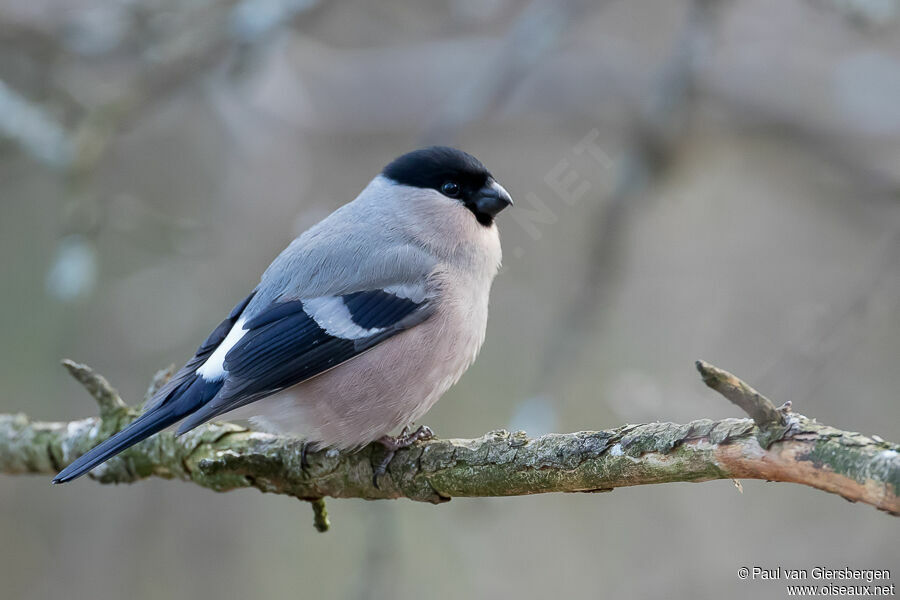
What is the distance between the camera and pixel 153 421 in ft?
9.15

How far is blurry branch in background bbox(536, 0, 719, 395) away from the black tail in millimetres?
1613

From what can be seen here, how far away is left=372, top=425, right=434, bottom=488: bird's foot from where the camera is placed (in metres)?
2.87

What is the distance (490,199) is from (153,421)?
5.14ft

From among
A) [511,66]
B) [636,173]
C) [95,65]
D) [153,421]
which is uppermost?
[95,65]

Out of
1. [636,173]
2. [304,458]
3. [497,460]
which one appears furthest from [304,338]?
[636,173]

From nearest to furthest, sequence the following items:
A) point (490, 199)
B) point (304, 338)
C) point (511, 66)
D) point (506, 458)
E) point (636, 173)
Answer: point (506, 458) → point (304, 338) → point (490, 199) → point (511, 66) → point (636, 173)

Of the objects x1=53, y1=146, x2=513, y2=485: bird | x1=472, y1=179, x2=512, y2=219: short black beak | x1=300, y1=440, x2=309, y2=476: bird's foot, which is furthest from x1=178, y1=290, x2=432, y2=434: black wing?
x1=472, y1=179, x2=512, y2=219: short black beak

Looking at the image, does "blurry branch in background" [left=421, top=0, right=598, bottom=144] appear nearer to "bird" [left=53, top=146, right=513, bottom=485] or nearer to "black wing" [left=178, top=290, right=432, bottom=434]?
"bird" [left=53, top=146, right=513, bottom=485]

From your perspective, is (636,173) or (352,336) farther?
(636,173)

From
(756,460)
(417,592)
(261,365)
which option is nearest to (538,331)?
(417,592)

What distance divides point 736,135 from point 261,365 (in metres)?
3.24

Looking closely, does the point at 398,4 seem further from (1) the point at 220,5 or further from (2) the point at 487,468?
(2) the point at 487,468

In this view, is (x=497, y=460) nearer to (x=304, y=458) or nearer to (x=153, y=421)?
(x=304, y=458)

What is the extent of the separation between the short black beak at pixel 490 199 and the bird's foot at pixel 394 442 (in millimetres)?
1031
